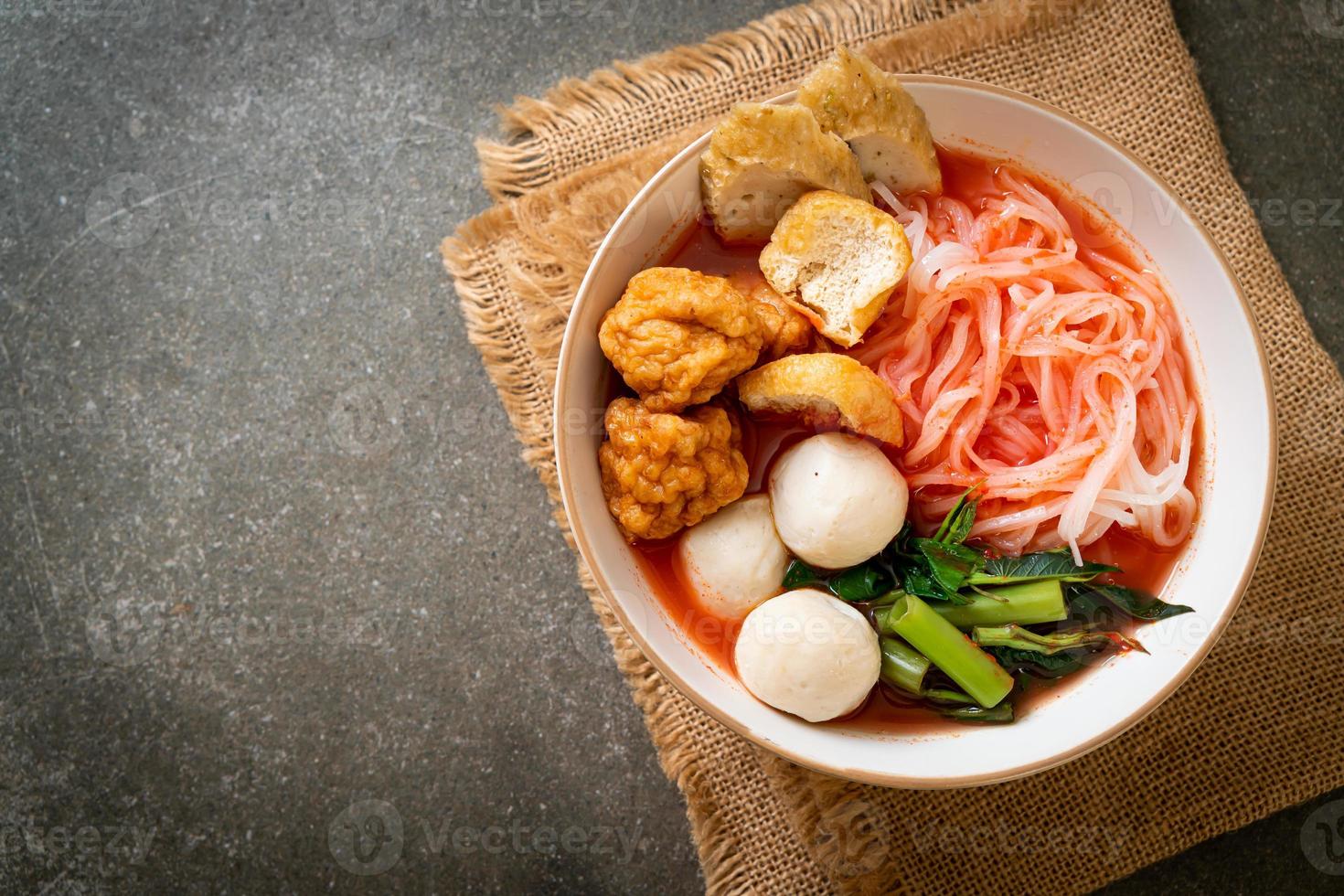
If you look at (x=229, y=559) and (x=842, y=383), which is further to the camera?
(x=229, y=559)

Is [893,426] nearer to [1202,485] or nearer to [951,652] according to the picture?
[951,652]

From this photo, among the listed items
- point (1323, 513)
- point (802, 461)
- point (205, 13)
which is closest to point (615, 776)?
point (802, 461)

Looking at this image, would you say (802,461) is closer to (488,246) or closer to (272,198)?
(488,246)

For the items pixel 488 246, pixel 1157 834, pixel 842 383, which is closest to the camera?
pixel 842 383

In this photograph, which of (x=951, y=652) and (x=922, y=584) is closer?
(x=951, y=652)

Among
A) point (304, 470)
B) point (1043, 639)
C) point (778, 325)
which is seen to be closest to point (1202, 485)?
point (1043, 639)

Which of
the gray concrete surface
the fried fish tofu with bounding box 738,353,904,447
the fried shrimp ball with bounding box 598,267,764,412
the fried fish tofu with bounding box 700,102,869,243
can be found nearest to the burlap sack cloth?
the gray concrete surface

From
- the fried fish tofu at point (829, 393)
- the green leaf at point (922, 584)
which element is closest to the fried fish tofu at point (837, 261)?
the fried fish tofu at point (829, 393)
